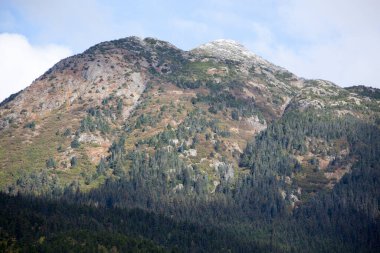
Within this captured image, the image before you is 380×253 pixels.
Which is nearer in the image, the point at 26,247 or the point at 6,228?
the point at 26,247

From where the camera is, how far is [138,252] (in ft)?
604

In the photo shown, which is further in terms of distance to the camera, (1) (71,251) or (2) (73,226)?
(2) (73,226)

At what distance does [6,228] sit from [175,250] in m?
63.1

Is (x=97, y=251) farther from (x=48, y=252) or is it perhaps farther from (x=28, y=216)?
(x=28, y=216)

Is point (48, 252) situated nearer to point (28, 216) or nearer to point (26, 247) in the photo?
point (26, 247)

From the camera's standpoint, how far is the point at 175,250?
19588cm

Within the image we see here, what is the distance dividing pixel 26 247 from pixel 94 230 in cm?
2899

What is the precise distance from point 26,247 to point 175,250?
2149 inches

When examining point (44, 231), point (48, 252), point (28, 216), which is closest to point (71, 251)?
point (48, 252)

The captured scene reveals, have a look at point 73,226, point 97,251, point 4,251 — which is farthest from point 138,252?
point 4,251

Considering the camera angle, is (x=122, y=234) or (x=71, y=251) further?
(x=122, y=234)

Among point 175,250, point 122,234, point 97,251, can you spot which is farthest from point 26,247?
point 175,250

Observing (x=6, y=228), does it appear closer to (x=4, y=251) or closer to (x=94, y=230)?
(x=4, y=251)

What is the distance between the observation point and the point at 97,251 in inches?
7106
